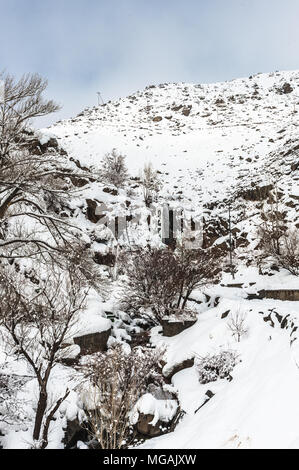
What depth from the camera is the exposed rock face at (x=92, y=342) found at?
1052cm

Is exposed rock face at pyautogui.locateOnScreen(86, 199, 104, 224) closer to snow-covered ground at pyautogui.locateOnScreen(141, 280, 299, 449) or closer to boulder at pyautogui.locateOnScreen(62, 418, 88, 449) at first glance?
snow-covered ground at pyautogui.locateOnScreen(141, 280, 299, 449)

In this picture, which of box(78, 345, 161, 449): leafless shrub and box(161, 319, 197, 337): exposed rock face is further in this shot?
box(161, 319, 197, 337): exposed rock face

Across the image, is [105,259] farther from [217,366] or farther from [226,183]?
[226,183]

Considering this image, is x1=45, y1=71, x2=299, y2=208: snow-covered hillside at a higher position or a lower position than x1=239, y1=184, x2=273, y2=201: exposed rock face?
higher

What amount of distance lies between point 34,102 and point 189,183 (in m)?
24.6

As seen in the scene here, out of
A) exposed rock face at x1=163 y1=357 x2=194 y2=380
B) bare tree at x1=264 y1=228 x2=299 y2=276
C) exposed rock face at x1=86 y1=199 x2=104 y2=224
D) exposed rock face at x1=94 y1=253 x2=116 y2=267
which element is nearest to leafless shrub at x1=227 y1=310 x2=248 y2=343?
exposed rock face at x1=163 y1=357 x2=194 y2=380

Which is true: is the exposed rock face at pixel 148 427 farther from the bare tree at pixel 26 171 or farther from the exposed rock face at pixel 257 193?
the exposed rock face at pixel 257 193

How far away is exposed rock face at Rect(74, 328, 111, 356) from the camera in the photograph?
10.5m

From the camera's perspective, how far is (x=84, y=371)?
350 inches

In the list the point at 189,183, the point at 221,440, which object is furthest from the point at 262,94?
the point at 221,440

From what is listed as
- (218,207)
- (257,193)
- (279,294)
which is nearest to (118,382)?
(279,294)

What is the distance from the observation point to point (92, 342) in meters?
10.8

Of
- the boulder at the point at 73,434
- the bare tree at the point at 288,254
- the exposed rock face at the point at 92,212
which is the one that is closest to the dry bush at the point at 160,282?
the bare tree at the point at 288,254
